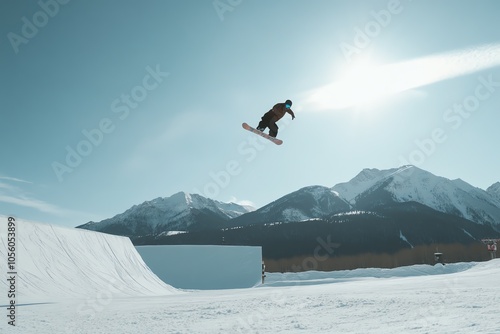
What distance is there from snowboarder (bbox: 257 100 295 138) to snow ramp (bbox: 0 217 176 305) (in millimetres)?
7636

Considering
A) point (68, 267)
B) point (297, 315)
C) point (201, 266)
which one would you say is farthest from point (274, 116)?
point (201, 266)

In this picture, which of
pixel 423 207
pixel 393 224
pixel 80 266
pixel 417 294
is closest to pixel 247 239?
pixel 393 224

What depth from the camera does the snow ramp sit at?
11.5 meters

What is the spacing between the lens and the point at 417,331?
4.96 meters

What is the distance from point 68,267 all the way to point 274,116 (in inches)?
370

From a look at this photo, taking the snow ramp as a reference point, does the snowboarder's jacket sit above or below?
above

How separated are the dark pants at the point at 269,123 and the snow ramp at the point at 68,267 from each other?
7.62m

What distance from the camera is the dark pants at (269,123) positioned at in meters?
12.1

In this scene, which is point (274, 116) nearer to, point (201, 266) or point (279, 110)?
point (279, 110)

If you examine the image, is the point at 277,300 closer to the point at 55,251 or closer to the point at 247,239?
the point at 55,251

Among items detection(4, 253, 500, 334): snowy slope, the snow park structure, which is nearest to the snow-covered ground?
detection(4, 253, 500, 334): snowy slope

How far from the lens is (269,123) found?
40.5 feet

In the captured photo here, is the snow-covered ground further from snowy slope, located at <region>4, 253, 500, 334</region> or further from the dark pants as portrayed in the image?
the dark pants

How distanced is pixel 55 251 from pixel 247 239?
10721cm
